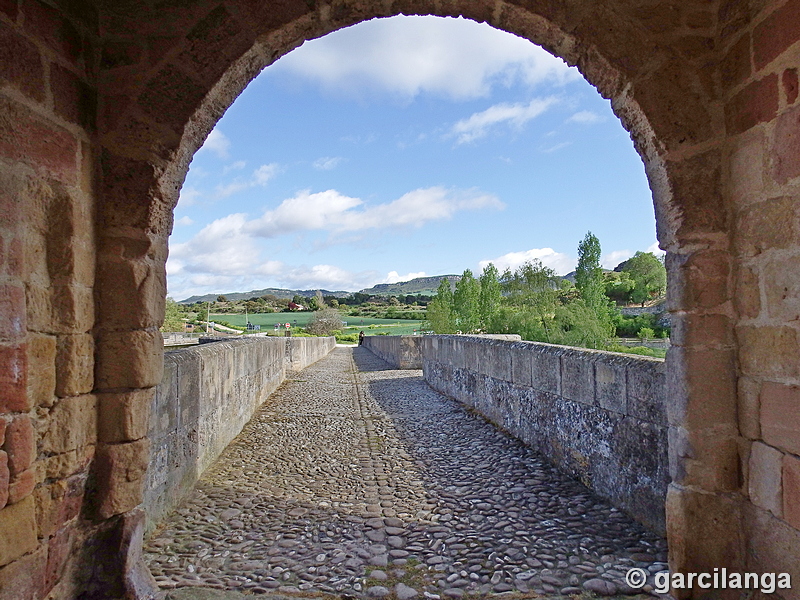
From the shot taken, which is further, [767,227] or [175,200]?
[175,200]

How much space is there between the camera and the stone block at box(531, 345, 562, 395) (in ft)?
13.0

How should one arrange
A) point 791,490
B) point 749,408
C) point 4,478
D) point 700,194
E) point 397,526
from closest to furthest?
point 4,478 → point 791,490 → point 749,408 → point 700,194 → point 397,526

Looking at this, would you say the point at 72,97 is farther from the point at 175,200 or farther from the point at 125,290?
the point at 125,290

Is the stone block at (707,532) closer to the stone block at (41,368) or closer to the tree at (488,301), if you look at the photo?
the stone block at (41,368)

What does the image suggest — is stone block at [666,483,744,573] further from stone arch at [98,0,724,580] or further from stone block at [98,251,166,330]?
stone block at [98,251,166,330]

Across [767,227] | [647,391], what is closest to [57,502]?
[647,391]

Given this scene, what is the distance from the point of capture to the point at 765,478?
1.93m

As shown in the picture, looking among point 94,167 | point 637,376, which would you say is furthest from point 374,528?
point 94,167

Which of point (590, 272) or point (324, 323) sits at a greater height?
point (590, 272)

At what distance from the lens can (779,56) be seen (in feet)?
6.10

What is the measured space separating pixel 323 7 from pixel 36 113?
1286 millimetres

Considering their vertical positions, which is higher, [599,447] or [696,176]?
[696,176]

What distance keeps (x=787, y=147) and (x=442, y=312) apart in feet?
99.8

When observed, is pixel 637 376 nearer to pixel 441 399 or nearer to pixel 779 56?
pixel 779 56
